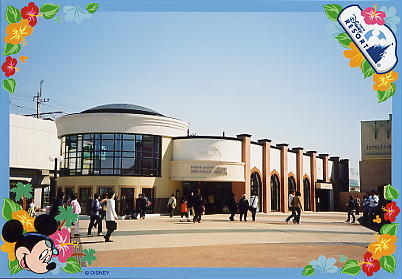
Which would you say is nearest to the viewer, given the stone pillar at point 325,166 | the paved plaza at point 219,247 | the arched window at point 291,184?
the paved plaza at point 219,247

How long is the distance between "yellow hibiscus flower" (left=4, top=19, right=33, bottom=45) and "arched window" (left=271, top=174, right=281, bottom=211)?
26.3m

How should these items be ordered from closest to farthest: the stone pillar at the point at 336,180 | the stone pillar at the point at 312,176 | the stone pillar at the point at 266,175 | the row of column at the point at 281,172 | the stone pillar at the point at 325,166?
the row of column at the point at 281,172 < the stone pillar at the point at 266,175 < the stone pillar at the point at 312,176 < the stone pillar at the point at 325,166 < the stone pillar at the point at 336,180

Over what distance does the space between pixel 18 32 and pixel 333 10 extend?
7.06 m

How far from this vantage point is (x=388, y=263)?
32.9 feet

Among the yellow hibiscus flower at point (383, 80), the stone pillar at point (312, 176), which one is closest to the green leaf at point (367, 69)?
the yellow hibiscus flower at point (383, 80)

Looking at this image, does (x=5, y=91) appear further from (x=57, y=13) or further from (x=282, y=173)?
(x=282, y=173)

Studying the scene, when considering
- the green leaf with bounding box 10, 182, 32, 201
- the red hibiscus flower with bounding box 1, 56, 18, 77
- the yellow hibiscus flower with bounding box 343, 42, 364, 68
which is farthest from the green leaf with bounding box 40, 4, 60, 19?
the yellow hibiscus flower with bounding box 343, 42, 364, 68

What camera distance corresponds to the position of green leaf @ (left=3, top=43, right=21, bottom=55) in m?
10.6

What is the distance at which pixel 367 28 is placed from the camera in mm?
10328

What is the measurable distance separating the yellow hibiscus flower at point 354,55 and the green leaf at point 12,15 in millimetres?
7422

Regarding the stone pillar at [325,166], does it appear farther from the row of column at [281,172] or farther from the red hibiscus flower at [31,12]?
the red hibiscus flower at [31,12]

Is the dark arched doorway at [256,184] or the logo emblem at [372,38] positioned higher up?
the logo emblem at [372,38]

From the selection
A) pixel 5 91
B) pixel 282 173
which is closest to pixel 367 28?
pixel 5 91

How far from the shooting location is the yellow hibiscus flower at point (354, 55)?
10570 mm
